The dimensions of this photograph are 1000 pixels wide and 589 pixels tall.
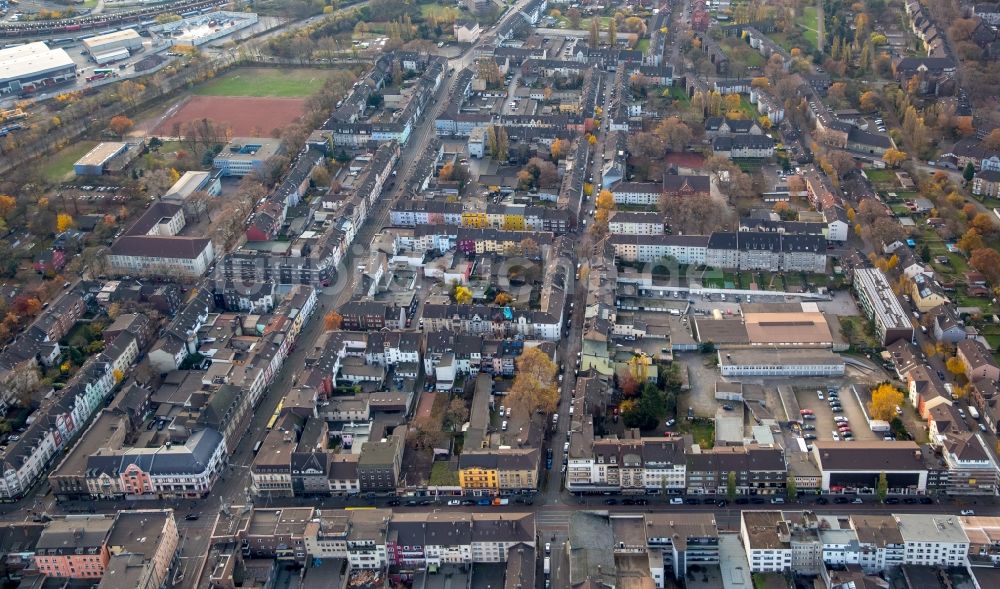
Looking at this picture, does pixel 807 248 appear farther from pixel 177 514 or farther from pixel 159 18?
pixel 159 18

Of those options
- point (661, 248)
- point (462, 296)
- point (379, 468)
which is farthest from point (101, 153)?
point (379, 468)

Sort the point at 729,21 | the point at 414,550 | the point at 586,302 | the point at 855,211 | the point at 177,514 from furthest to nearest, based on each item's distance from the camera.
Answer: the point at 729,21
the point at 855,211
the point at 586,302
the point at 177,514
the point at 414,550

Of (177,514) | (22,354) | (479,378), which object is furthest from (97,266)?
(479,378)

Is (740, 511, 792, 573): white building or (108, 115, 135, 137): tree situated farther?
(108, 115, 135, 137): tree

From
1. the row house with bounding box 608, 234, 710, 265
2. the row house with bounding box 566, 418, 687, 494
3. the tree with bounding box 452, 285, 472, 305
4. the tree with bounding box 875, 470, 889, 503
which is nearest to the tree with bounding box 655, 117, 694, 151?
the row house with bounding box 608, 234, 710, 265

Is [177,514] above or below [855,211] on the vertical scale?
below

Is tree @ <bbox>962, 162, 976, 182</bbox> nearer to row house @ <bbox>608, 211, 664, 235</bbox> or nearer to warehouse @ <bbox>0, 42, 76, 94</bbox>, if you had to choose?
row house @ <bbox>608, 211, 664, 235</bbox>
